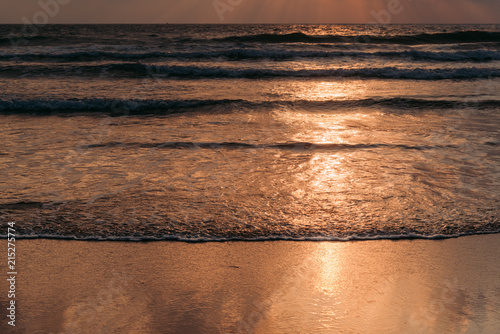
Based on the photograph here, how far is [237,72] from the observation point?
17.3 metres

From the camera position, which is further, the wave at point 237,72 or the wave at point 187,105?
the wave at point 237,72

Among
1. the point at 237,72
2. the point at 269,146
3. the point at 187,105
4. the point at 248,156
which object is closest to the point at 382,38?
the point at 237,72

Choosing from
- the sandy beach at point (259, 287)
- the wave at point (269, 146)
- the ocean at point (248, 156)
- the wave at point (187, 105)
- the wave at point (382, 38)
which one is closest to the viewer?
the sandy beach at point (259, 287)

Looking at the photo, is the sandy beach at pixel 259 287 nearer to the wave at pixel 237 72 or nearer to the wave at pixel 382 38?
the wave at pixel 237 72

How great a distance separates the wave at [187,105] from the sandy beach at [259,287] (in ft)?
24.2

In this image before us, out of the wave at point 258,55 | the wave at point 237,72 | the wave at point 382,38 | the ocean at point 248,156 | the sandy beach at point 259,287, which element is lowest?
the sandy beach at point 259,287

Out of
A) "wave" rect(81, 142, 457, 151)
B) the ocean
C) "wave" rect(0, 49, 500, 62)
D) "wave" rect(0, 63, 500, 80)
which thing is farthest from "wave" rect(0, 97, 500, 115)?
"wave" rect(0, 49, 500, 62)

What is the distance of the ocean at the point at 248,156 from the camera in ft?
15.2

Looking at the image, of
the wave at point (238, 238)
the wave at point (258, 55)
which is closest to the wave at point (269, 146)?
the wave at point (238, 238)

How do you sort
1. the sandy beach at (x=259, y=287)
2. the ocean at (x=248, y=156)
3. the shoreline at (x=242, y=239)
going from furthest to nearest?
the ocean at (x=248, y=156)
the shoreline at (x=242, y=239)
the sandy beach at (x=259, y=287)

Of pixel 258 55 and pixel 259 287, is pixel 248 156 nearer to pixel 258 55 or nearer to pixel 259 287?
pixel 259 287

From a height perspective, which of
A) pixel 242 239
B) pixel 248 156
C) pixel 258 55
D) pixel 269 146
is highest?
pixel 258 55

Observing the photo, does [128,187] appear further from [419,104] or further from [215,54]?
[215,54]

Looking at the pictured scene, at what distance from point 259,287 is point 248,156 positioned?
3.72 meters
